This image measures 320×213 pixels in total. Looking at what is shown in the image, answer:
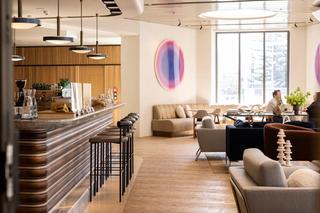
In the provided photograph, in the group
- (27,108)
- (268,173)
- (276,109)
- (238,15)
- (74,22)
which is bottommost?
(268,173)

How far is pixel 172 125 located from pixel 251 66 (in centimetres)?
418

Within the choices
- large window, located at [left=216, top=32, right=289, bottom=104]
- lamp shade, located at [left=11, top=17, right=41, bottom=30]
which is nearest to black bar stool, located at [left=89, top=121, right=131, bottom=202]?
lamp shade, located at [left=11, top=17, right=41, bottom=30]

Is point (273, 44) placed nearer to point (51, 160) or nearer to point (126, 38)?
point (126, 38)

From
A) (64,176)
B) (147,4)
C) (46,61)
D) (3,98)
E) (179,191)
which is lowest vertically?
(179,191)

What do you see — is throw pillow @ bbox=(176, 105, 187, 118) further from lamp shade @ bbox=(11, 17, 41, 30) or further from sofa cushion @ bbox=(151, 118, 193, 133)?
lamp shade @ bbox=(11, 17, 41, 30)

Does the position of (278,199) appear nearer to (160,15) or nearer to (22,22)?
(22,22)

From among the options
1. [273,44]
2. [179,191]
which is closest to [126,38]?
[273,44]

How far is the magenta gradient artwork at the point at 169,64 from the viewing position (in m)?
12.2

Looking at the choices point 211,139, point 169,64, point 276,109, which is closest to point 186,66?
point 169,64

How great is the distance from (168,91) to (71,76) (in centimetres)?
369

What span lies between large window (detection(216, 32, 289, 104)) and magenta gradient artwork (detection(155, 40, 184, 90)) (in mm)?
1689

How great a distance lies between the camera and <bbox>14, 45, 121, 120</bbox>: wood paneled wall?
1391 centimetres

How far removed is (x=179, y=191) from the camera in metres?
5.67

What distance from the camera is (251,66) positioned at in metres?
13.9
